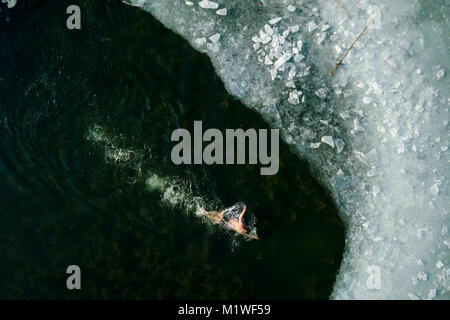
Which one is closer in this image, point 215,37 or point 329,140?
point 329,140

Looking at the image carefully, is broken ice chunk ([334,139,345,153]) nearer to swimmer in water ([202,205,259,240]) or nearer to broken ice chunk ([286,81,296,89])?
broken ice chunk ([286,81,296,89])

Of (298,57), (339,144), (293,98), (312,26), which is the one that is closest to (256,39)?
(298,57)

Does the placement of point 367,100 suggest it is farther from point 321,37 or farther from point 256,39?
point 256,39

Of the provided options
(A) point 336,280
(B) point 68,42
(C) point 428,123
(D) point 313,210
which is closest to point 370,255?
(A) point 336,280

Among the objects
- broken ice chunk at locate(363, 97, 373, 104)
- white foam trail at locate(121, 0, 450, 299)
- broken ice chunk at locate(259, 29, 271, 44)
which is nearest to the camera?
white foam trail at locate(121, 0, 450, 299)

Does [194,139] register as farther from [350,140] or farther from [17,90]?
[17,90]

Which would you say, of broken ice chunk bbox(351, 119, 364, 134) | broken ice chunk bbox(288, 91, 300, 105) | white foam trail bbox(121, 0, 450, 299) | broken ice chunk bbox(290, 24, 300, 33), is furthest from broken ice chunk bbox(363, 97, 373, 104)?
broken ice chunk bbox(290, 24, 300, 33)
